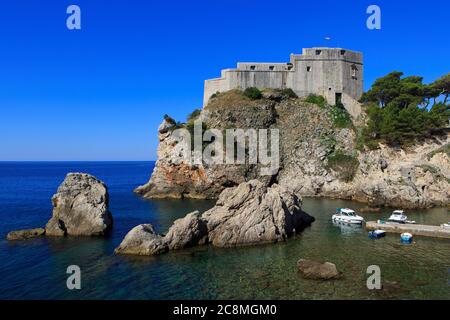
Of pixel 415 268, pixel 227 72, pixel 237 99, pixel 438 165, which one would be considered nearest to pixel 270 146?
pixel 237 99

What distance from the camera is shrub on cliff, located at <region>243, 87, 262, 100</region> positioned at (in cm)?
6082

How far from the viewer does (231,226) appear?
2998 centimetres

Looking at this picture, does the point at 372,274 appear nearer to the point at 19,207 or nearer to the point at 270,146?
the point at 270,146

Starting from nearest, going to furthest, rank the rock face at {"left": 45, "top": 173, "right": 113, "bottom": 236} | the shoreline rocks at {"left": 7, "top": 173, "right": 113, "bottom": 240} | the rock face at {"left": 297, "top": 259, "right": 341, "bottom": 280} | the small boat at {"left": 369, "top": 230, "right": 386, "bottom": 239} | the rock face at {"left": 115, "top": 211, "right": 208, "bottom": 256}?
the rock face at {"left": 297, "top": 259, "right": 341, "bottom": 280} < the rock face at {"left": 115, "top": 211, "right": 208, "bottom": 256} < the small boat at {"left": 369, "top": 230, "right": 386, "bottom": 239} < the shoreline rocks at {"left": 7, "top": 173, "right": 113, "bottom": 240} < the rock face at {"left": 45, "top": 173, "right": 113, "bottom": 236}

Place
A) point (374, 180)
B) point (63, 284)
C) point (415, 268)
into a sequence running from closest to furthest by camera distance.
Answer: point (63, 284)
point (415, 268)
point (374, 180)

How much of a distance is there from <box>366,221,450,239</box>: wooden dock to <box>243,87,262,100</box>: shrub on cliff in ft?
101

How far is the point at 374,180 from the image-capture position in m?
49.6

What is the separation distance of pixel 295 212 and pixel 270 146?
2567 centimetres

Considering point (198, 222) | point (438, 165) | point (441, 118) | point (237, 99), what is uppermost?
point (237, 99)

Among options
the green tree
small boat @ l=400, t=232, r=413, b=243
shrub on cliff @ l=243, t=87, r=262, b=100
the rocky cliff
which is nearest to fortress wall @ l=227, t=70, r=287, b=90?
shrub on cliff @ l=243, t=87, r=262, b=100

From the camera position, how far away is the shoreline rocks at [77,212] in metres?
32.6

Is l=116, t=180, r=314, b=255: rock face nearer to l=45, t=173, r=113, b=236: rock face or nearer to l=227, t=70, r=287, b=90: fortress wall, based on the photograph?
l=45, t=173, r=113, b=236: rock face

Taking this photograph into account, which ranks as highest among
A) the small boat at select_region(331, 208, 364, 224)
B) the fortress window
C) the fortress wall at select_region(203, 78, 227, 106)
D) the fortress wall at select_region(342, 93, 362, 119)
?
the fortress window

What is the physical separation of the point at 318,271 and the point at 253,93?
42054mm
